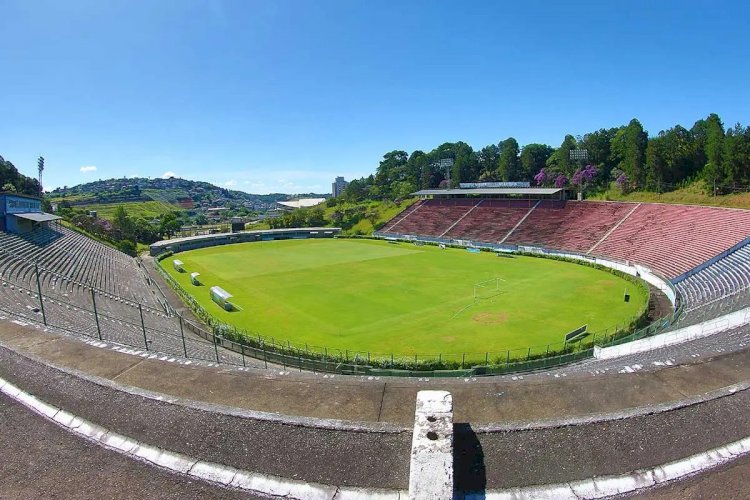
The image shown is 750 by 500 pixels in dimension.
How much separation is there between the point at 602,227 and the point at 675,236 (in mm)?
10976

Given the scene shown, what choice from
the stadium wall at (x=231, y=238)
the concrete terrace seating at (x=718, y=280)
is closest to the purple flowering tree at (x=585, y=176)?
the concrete terrace seating at (x=718, y=280)

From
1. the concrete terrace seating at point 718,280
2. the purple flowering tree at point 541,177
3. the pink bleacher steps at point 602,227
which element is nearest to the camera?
the concrete terrace seating at point 718,280

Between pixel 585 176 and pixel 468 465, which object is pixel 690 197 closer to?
pixel 585 176

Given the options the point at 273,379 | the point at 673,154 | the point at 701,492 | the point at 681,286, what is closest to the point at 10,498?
the point at 273,379

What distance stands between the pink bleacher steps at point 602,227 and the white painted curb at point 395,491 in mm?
35742

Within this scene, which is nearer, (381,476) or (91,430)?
(381,476)

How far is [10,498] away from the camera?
4809 millimetres

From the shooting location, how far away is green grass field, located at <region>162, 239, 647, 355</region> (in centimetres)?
2506

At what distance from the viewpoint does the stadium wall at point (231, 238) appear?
63700mm

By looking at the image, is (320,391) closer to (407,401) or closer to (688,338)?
(407,401)

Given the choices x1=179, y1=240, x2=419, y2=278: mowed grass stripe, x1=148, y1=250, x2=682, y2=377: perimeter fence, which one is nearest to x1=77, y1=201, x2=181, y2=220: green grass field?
x1=179, y1=240, x2=419, y2=278: mowed grass stripe

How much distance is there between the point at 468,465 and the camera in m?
5.14

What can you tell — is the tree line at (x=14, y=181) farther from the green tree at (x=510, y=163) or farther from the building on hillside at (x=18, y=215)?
the green tree at (x=510, y=163)

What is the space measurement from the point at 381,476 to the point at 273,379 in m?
3.18
